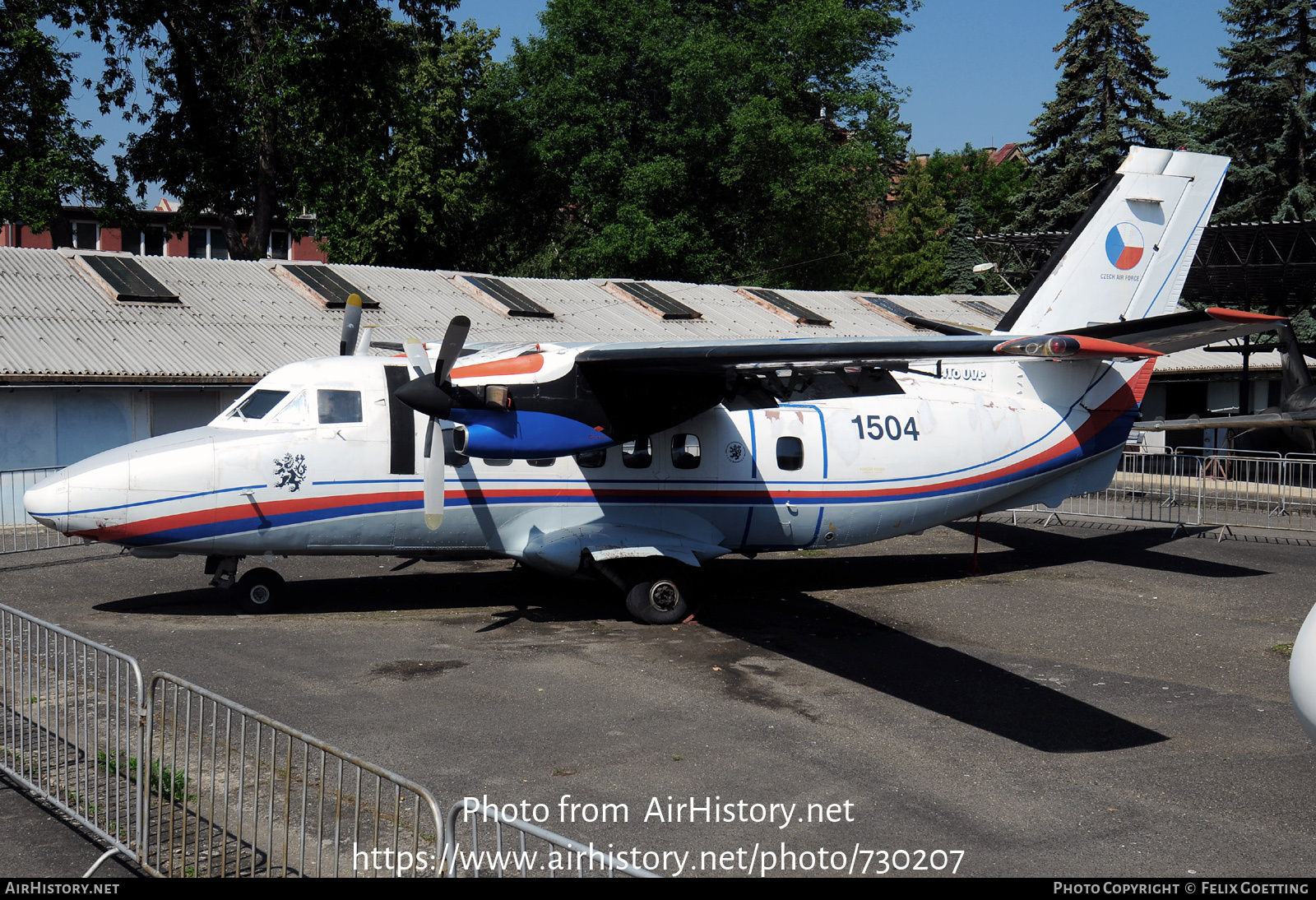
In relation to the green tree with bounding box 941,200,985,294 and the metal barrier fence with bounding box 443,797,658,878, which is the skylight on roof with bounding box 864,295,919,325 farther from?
the metal barrier fence with bounding box 443,797,658,878

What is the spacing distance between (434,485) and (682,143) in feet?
127

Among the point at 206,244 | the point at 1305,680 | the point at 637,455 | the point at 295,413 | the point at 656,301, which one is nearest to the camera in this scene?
the point at 1305,680

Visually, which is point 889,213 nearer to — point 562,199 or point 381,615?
point 562,199

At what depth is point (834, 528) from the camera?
52.3 ft

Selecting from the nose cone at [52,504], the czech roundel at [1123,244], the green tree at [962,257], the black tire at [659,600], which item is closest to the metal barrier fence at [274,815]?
the nose cone at [52,504]

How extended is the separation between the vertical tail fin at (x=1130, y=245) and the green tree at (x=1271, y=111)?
88.8ft

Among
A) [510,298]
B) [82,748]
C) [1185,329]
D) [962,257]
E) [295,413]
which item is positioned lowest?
[82,748]

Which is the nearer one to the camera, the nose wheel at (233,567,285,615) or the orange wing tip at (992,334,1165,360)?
the orange wing tip at (992,334,1165,360)

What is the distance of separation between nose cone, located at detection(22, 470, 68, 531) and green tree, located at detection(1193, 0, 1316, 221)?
42.1 metres

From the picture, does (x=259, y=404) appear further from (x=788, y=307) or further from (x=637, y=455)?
(x=788, y=307)

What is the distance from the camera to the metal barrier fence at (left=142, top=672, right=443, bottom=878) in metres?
6.44

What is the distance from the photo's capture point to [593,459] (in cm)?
1470

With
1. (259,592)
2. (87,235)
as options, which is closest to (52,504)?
(259,592)

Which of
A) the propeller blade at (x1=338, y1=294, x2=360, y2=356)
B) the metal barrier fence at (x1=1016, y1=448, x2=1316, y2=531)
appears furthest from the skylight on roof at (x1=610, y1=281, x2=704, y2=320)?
the propeller blade at (x1=338, y1=294, x2=360, y2=356)
